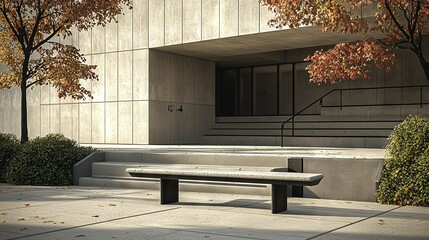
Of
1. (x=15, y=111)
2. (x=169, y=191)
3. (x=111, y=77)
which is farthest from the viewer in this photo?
(x=15, y=111)

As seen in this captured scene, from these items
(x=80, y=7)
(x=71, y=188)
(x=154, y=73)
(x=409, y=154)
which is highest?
(x=80, y=7)

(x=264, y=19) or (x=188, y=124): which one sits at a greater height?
(x=264, y=19)

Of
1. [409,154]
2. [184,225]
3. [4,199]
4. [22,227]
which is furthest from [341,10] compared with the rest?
[4,199]

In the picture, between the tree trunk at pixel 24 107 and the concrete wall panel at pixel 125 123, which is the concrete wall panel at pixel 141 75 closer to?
the concrete wall panel at pixel 125 123

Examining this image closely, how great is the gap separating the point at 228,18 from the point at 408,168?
36.4 feet

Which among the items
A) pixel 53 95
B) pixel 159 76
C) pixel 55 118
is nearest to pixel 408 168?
pixel 159 76

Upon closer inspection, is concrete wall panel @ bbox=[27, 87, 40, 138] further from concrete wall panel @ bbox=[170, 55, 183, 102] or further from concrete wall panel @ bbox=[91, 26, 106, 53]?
concrete wall panel @ bbox=[170, 55, 183, 102]

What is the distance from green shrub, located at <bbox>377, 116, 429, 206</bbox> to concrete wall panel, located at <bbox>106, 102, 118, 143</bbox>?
14739mm

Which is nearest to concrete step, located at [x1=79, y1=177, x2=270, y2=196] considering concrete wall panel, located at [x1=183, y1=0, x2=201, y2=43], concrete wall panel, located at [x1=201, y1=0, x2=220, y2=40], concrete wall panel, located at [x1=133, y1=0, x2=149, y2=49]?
concrete wall panel, located at [x1=201, y1=0, x2=220, y2=40]

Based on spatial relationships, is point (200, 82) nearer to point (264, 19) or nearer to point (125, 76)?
point (125, 76)

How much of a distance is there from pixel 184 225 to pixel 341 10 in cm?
549

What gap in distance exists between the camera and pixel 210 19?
2000cm

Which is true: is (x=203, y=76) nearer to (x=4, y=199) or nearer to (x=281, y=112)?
(x=281, y=112)

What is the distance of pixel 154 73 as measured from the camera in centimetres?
2214
